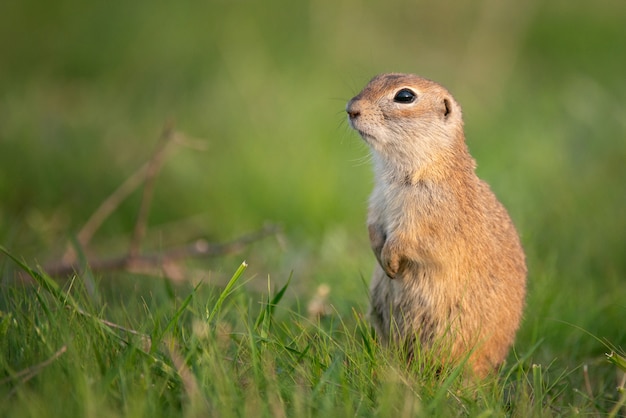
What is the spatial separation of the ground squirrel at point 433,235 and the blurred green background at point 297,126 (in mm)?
446

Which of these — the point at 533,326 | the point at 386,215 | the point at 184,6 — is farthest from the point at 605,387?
the point at 184,6

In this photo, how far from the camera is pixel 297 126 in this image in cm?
695

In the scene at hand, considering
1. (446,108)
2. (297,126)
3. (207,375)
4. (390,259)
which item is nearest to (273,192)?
(297,126)

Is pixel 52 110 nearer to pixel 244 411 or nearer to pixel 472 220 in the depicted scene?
pixel 472 220

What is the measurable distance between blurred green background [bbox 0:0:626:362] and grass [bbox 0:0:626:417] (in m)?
0.02

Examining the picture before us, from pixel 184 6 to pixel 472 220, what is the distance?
20.3 ft

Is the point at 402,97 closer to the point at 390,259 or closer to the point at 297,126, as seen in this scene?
the point at 390,259

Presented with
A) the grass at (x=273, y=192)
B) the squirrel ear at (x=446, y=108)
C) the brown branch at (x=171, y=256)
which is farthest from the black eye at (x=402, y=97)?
the brown branch at (x=171, y=256)

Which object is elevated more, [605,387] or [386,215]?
[386,215]

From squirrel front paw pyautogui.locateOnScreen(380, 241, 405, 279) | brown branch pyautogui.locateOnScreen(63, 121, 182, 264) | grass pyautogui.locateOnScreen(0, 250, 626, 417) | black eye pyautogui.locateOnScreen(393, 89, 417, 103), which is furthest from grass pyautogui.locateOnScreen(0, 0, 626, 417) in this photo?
black eye pyautogui.locateOnScreen(393, 89, 417, 103)

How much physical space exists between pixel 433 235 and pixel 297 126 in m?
3.36

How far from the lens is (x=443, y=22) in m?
9.95

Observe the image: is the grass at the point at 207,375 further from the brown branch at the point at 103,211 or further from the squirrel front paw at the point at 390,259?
the brown branch at the point at 103,211

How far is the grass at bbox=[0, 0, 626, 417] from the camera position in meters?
2.94
